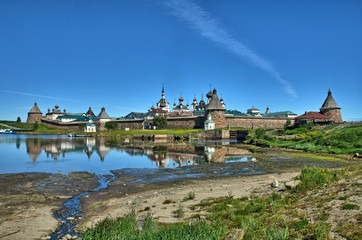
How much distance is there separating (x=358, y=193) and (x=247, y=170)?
30.3 feet

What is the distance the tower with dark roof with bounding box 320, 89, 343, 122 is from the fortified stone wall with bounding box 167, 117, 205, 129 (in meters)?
28.9

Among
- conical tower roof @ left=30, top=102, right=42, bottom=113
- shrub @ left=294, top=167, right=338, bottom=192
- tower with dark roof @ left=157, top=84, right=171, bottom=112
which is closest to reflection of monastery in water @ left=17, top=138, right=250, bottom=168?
shrub @ left=294, top=167, right=338, bottom=192

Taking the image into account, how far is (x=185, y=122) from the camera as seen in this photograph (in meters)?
74.2

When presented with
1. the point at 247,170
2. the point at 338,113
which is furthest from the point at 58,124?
the point at 247,170

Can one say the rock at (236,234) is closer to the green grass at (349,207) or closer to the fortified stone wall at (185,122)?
the green grass at (349,207)

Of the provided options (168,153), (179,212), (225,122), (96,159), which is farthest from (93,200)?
(225,122)

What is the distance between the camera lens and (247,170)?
16.6 m

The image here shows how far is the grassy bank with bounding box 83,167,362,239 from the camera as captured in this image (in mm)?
5578

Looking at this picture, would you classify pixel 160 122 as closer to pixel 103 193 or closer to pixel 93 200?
pixel 103 193

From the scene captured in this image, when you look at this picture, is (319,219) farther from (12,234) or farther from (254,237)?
(12,234)

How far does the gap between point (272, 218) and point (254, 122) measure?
232ft

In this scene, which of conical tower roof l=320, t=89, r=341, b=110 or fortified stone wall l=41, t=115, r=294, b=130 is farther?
fortified stone wall l=41, t=115, r=294, b=130

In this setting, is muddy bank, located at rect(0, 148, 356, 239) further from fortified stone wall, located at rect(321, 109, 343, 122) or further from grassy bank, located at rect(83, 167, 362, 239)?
fortified stone wall, located at rect(321, 109, 343, 122)

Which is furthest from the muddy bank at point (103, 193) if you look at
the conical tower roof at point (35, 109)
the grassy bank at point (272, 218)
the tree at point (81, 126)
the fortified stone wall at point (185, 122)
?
the conical tower roof at point (35, 109)
